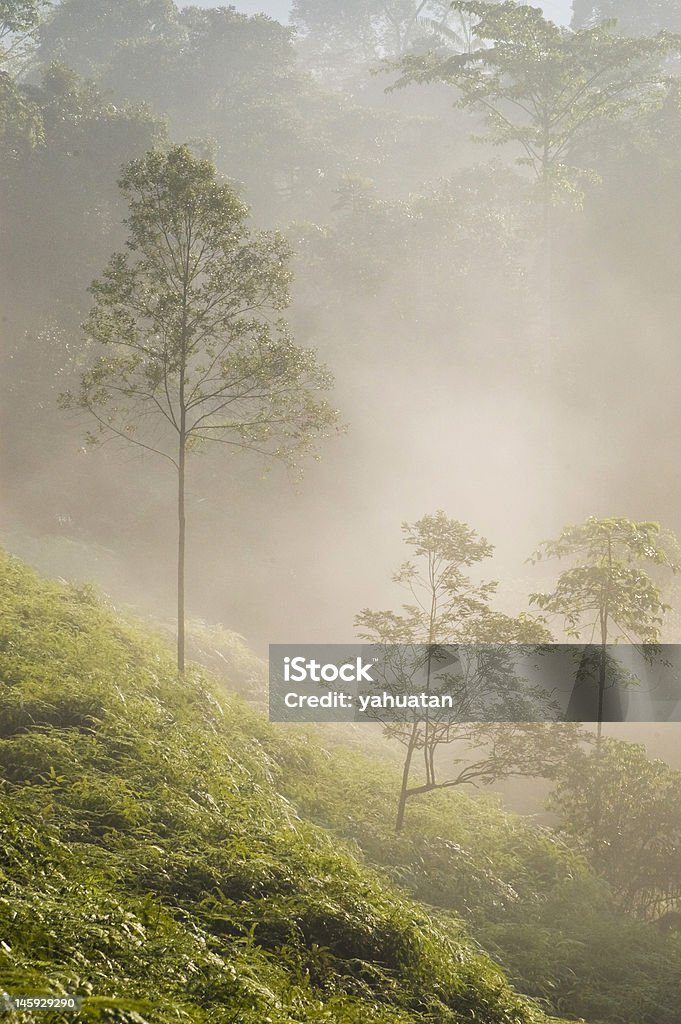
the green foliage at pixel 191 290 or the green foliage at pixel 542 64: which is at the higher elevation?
the green foliage at pixel 542 64

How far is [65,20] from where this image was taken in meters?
54.6

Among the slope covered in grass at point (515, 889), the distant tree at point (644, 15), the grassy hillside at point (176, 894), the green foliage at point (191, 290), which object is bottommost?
the slope covered in grass at point (515, 889)

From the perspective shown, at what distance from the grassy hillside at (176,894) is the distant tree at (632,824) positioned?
3524 millimetres

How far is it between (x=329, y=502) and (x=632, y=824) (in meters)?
23.3

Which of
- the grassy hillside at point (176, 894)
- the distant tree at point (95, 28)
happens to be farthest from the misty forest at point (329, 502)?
the distant tree at point (95, 28)

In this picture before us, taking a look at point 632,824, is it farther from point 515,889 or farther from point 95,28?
point 95,28

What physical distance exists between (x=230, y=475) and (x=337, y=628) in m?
8.76

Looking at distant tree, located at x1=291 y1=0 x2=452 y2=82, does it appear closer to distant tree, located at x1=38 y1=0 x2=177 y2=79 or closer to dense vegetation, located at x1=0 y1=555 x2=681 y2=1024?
distant tree, located at x1=38 y1=0 x2=177 y2=79

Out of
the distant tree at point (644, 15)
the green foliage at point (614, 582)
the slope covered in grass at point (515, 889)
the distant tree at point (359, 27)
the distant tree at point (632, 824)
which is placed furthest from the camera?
the distant tree at point (359, 27)

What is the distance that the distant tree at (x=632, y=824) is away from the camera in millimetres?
10523

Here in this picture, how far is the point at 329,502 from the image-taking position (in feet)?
108

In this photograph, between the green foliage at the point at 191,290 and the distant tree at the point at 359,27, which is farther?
the distant tree at the point at 359,27

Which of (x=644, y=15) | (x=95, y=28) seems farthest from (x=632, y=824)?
(x=644, y=15)

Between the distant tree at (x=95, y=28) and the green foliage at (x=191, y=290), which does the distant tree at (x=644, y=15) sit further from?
the green foliage at (x=191, y=290)
